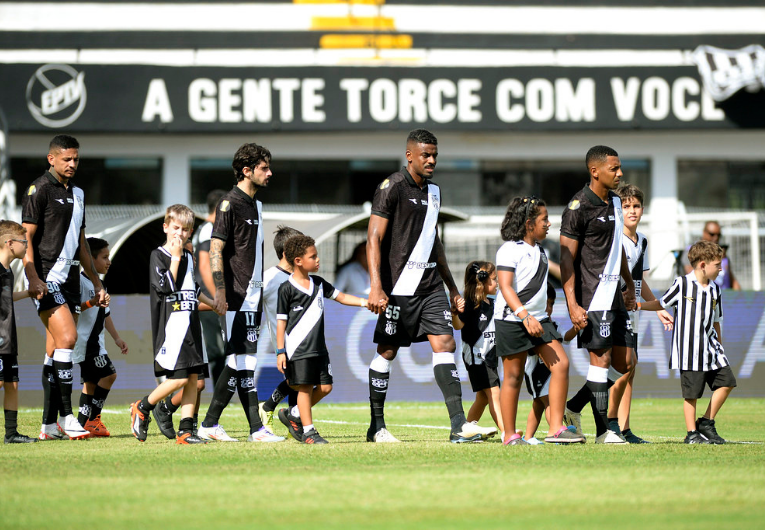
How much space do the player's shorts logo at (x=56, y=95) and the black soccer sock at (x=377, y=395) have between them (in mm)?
17891

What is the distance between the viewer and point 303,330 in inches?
344

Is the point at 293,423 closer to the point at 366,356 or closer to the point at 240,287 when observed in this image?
the point at 240,287

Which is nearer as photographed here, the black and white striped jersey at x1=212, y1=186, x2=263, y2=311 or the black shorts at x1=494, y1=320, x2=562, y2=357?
the black shorts at x1=494, y1=320, x2=562, y2=357

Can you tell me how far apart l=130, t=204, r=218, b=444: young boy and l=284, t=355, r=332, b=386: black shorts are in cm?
72

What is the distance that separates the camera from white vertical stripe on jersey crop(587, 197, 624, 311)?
8.47 m

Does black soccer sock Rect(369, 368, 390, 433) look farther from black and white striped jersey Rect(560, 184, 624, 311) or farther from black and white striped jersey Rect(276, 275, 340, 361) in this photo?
black and white striped jersey Rect(560, 184, 624, 311)

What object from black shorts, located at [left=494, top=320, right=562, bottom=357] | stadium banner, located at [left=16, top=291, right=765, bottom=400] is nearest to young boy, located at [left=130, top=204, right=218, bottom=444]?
black shorts, located at [left=494, top=320, right=562, bottom=357]

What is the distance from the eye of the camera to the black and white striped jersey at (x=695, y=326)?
923 centimetres

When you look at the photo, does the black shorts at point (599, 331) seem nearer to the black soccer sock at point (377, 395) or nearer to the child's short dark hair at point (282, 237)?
the black soccer sock at point (377, 395)

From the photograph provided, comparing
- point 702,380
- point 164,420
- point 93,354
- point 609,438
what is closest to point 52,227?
point 93,354

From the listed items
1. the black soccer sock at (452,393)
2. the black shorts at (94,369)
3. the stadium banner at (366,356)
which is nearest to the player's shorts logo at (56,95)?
the stadium banner at (366,356)

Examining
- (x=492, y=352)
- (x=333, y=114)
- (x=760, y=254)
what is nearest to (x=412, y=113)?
(x=333, y=114)

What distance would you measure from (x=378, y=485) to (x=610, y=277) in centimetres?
319

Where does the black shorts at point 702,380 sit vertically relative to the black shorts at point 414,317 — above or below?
→ below
